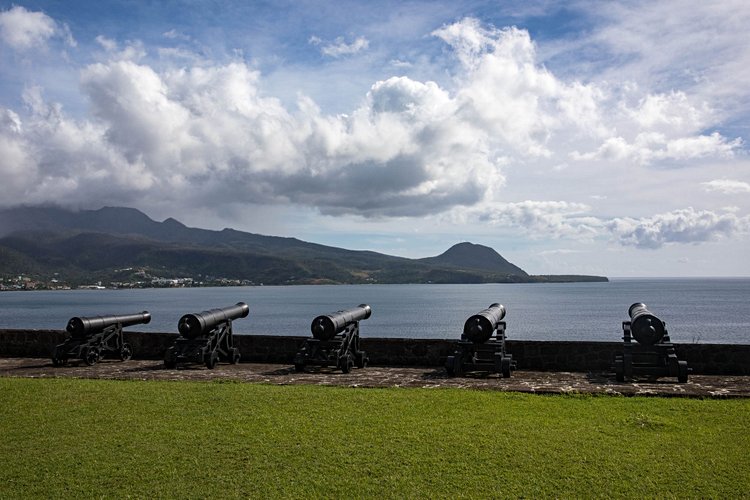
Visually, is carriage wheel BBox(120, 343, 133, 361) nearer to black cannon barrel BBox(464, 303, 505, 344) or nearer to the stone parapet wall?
the stone parapet wall

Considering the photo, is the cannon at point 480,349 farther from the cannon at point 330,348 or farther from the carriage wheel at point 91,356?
the carriage wheel at point 91,356

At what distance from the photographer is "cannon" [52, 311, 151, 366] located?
1570 cm

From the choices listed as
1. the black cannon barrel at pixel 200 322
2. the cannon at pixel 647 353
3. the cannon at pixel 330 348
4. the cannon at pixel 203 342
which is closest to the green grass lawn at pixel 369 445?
the cannon at pixel 647 353

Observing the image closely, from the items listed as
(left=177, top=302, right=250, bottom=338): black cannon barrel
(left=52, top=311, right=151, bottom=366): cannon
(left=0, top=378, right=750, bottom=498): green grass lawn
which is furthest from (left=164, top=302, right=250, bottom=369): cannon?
(left=0, top=378, right=750, bottom=498): green grass lawn

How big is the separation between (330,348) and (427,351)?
241cm

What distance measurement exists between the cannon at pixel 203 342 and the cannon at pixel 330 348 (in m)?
2.11

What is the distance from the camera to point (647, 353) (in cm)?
1295

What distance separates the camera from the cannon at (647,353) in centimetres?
1254

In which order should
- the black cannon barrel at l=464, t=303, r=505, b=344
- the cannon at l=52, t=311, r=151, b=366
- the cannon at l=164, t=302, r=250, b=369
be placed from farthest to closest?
the cannon at l=52, t=311, r=151, b=366 < the cannon at l=164, t=302, r=250, b=369 < the black cannon barrel at l=464, t=303, r=505, b=344

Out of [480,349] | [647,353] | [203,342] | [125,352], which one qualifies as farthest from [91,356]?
[647,353]

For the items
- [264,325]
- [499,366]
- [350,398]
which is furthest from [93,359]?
[264,325]

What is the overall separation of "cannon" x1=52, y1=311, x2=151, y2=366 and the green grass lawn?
5035mm

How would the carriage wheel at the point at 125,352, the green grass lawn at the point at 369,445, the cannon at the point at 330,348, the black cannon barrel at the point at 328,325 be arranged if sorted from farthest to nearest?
1. the carriage wheel at the point at 125,352
2. the black cannon barrel at the point at 328,325
3. the cannon at the point at 330,348
4. the green grass lawn at the point at 369,445

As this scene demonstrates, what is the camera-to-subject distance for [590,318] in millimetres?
83000
